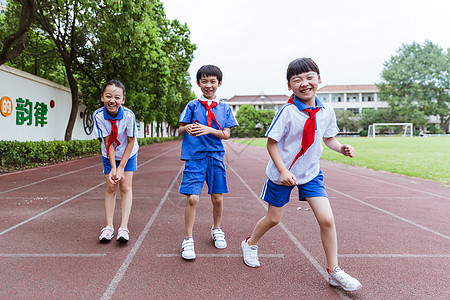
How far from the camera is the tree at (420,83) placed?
51.7 metres

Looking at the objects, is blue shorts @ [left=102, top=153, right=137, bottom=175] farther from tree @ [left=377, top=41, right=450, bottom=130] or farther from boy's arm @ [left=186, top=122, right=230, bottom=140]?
tree @ [left=377, top=41, right=450, bottom=130]

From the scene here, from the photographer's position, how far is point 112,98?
9.18 ft

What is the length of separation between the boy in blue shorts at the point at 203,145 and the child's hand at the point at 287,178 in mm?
739

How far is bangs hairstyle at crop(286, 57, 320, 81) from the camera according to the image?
2.12 meters

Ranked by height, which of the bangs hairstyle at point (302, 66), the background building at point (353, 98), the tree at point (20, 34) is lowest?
the bangs hairstyle at point (302, 66)

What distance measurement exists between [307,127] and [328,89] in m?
69.4

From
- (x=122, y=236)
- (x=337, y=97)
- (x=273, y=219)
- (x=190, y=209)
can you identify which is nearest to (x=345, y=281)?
(x=273, y=219)

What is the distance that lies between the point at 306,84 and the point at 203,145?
102cm

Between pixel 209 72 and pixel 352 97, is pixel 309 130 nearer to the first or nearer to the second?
pixel 209 72

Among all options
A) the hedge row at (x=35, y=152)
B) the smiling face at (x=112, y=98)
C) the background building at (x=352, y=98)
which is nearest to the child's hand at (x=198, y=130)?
the smiling face at (x=112, y=98)

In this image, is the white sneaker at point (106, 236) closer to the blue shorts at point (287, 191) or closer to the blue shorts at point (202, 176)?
the blue shorts at point (202, 176)

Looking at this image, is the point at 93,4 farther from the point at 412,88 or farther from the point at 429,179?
the point at 412,88

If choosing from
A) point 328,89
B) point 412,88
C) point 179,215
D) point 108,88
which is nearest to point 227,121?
point 108,88

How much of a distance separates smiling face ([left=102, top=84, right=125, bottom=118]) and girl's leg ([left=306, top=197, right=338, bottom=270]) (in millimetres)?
1953
